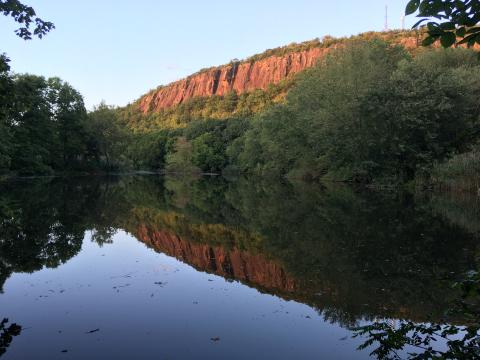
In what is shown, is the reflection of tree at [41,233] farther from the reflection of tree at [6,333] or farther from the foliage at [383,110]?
the foliage at [383,110]

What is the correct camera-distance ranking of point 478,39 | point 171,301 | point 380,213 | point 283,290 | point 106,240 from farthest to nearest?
point 380,213 < point 106,240 < point 283,290 < point 171,301 < point 478,39

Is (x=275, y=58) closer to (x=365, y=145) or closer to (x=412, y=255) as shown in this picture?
(x=365, y=145)

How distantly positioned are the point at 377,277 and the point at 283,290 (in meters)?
2.08

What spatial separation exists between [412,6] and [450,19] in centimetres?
25

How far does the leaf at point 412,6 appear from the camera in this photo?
9.13 feet

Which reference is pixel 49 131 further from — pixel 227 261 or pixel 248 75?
pixel 248 75

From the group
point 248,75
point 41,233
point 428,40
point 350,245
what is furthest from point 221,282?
point 248,75

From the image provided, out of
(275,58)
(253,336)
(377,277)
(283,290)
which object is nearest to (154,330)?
(253,336)

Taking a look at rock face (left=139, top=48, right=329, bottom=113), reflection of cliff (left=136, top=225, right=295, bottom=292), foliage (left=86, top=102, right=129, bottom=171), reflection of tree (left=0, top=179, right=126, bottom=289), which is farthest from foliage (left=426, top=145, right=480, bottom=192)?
rock face (left=139, top=48, right=329, bottom=113)

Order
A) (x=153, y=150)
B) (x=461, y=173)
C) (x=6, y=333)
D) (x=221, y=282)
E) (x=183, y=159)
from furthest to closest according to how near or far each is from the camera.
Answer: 1. (x=153, y=150)
2. (x=183, y=159)
3. (x=461, y=173)
4. (x=221, y=282)
5. (x=6, y=333)

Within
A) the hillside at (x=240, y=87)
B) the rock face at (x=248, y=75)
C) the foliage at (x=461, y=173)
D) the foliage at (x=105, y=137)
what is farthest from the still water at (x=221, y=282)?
the rock face at (x=248, y=75)

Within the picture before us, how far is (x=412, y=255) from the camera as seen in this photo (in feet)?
34.4

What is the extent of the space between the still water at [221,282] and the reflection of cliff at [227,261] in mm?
42

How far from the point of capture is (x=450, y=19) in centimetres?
274
